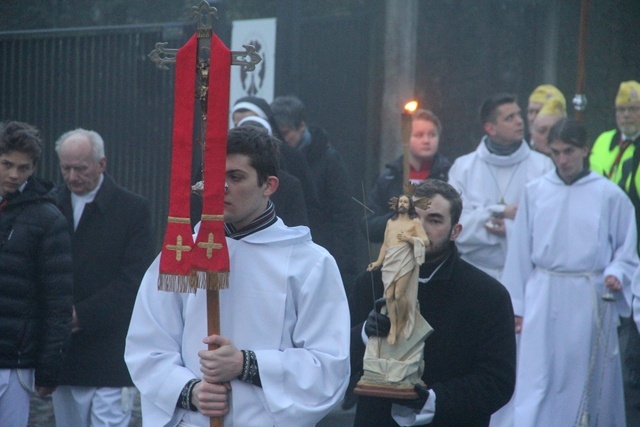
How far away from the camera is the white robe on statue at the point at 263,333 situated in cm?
426

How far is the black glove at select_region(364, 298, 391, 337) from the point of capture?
16.2 ft

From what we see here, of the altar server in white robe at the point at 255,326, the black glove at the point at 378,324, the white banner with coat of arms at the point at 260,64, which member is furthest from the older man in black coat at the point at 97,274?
the white banner with coat of arms at the point at 260,64

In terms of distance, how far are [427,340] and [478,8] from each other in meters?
8.59

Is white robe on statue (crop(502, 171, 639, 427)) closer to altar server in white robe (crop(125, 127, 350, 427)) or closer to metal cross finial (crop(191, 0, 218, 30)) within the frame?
altar server in white robe (crop(125, 127, 350, 427))

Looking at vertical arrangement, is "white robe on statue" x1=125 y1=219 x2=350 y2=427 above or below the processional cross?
below

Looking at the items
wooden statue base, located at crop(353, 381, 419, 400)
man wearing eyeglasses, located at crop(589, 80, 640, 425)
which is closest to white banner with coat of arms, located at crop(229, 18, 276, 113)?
man wearing eyeglasses, located at crop(589, 80, 640, 425)

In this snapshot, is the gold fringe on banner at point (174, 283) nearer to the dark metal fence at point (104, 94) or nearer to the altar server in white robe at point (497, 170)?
the altar server in white robe at point (497, 170)

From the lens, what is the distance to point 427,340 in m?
5.08

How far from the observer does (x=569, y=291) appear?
8.45 meters

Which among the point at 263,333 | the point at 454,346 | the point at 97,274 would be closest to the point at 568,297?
the point at 97,274

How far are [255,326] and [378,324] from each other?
0.81 m

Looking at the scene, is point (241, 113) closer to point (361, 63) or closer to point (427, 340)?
point (427, 340)

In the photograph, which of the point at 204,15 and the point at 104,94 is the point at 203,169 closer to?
the point at 204,15

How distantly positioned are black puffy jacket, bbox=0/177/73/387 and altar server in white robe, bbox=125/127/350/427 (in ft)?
6.36
